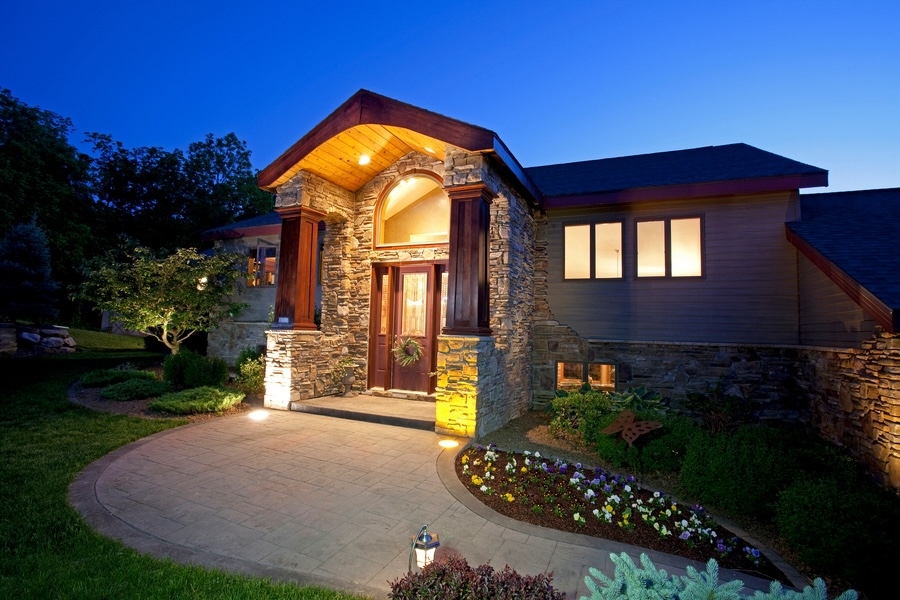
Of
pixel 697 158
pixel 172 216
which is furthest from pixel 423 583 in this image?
pixel 172 216

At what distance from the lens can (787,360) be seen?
7.44 meters

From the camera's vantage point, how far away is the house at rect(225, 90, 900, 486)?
6586 millimetres

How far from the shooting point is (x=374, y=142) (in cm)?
779

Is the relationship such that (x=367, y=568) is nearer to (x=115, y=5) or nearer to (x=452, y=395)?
(x=452, y=395)

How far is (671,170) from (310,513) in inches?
359

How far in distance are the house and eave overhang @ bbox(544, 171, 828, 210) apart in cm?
3

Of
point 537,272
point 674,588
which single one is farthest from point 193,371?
point 674,588

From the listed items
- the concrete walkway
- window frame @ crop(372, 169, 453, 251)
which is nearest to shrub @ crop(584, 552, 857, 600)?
the concrete walkway

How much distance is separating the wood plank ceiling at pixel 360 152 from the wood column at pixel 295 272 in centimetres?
80

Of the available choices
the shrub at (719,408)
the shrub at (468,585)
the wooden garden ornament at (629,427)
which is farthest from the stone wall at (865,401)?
the shrub at (468,585)

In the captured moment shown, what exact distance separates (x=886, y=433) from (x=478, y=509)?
15.4 ft

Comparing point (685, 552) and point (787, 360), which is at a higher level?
point (787, 360)

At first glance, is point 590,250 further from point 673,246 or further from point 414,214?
point 414,214

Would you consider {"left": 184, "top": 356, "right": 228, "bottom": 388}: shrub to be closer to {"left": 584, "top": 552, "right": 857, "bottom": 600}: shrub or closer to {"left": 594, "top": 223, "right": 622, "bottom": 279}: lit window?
A: {"left": 594, "top": 223, "right": 622, "bottom": 279}: lit window
